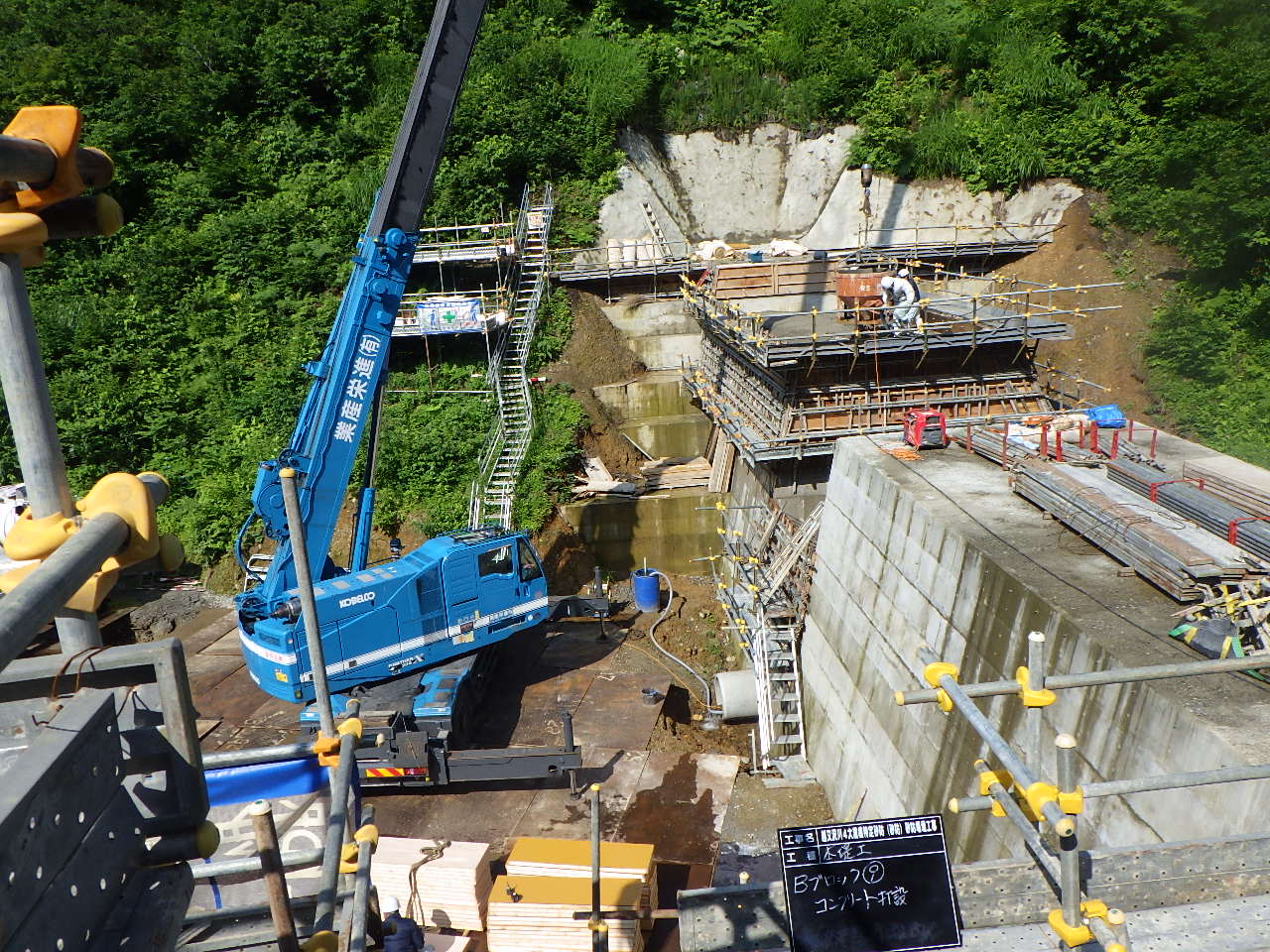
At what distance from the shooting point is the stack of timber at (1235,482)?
10602 mm

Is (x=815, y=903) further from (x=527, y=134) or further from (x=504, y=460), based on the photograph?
→ (x=527, y=134)

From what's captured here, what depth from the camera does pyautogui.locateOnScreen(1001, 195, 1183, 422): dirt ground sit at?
24.9m

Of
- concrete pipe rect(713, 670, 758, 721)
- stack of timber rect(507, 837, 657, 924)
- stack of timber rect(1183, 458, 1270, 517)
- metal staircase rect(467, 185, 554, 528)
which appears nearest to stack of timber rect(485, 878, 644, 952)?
stack of timber rect(507, 837, 657, 924)

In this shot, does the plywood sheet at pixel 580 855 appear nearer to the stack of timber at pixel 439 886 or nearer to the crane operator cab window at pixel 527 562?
the stack of timber at pixel 439 886

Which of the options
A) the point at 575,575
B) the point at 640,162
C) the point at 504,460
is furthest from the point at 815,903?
the point at 640,162

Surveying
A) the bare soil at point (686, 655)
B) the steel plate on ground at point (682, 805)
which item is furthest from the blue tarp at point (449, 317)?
the steel plate on ground at point (682, 805)

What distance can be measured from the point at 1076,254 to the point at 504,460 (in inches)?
779

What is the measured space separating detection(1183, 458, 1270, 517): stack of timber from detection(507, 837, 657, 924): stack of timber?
8.60m

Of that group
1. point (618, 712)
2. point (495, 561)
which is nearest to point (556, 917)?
point (618, 712)

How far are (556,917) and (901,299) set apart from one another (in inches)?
571

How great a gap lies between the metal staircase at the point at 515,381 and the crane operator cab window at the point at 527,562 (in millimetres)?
5412

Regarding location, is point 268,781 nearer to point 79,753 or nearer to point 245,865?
point 245,865

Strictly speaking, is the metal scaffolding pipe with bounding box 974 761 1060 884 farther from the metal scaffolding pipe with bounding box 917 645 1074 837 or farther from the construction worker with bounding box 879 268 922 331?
the construction worker with bounding box 879 268 922 331

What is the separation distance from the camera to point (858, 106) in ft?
106
